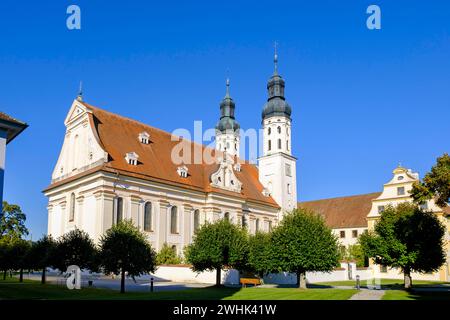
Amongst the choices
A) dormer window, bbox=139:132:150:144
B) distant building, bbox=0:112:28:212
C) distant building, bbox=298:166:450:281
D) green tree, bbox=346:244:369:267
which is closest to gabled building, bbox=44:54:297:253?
dormer window, bbox=139:132:150:144

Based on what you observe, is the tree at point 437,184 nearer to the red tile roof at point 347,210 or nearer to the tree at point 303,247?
the tree at point 303,247

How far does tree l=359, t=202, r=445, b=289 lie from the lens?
3684 cm

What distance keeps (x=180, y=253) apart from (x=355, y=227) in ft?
126

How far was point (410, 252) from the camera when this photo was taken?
3691 centimetres

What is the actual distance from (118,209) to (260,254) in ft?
50.2

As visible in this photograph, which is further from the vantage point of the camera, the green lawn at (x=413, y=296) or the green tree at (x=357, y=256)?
the green tree at (x=357, y=256)

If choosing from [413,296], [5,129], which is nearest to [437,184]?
[413,296]

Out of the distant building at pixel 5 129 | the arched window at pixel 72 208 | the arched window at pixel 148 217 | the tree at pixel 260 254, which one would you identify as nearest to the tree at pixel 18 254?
the arched window at pixel 72 208

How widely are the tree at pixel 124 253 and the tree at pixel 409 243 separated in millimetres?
19125

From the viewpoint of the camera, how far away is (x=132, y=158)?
47.9 m

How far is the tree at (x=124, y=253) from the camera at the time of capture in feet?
97.3

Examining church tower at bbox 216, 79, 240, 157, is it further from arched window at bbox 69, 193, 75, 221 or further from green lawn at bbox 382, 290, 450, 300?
green lawn at bbox 382, 290, 450, 300

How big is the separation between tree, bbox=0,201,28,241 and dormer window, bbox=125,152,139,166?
36.1m

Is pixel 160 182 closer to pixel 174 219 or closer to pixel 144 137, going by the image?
pixel 174 219
